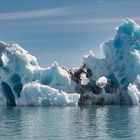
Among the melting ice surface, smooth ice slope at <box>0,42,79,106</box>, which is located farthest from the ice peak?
smooth ice slope at <box>0,42,79,106</box>

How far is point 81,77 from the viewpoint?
58.3m

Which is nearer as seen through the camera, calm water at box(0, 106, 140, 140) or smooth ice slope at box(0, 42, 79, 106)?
calm water at box(0, 106, 140, 140)

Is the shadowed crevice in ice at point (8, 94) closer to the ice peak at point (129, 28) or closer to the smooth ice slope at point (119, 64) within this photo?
the smooth ice slope at point (119, 64)

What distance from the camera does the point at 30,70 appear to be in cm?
5556

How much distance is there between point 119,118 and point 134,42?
20.2 m

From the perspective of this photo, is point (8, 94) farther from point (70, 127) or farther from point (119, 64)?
point (70, 127)

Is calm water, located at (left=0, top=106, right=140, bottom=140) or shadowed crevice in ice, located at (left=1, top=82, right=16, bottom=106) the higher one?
shadowed crevice in ice, located at (left=1, top=82, right=16, bottom=106)

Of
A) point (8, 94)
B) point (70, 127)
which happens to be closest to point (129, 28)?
point (8, 94)

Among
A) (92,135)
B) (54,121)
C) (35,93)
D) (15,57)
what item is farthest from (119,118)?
(15,57)

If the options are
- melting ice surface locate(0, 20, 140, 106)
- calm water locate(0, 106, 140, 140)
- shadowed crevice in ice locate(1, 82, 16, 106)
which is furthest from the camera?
shadowed crevice in ice locate(1, 82, 16, 106)

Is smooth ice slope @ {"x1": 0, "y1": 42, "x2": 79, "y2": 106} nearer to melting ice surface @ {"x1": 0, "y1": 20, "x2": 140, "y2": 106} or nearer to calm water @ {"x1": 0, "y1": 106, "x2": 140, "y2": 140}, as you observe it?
melting ice surface @ {"x1": 0, "y1": 20, "x2": 140, "y2": 106}

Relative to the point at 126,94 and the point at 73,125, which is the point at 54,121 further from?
the point at 126,94

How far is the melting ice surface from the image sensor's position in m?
53.9

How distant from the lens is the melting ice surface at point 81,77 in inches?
2122
